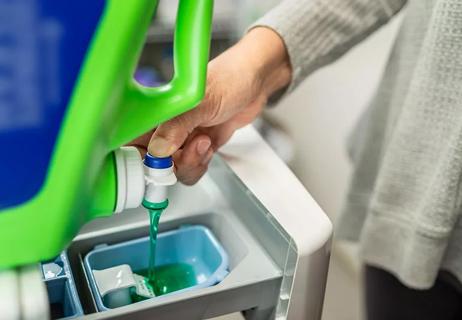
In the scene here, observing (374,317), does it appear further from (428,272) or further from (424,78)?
(424,78)

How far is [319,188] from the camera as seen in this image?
5.20 ft

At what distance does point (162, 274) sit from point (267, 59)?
0.23 metres

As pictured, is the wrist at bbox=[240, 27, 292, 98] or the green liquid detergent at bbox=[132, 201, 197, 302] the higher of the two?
the wrist at bbox=[240, 27, 292, 98]

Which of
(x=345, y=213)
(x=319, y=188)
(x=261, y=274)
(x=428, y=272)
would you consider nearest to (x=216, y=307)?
(x=261, y=274)

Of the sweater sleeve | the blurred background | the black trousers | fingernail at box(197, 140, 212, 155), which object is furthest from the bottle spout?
the blurred background

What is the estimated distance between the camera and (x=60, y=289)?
47 centimetres

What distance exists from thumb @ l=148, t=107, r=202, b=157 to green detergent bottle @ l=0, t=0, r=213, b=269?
0.21 feet

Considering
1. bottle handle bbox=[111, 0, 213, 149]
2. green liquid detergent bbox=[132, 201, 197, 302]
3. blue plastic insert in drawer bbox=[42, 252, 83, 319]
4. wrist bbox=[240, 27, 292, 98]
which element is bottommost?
green liquid detergent bbox=[132, 201, 197, 302]

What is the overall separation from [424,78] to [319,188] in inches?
39.0

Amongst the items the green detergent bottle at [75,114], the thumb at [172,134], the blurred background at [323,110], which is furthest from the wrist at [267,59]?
the blurred background at [323,110]

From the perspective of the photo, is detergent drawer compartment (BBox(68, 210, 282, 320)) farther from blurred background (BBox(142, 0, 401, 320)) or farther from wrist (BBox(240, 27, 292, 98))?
blurred background (BBox(142, 0, 401, 320))

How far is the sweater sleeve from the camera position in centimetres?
62

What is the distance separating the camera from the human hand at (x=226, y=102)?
50 centimetres

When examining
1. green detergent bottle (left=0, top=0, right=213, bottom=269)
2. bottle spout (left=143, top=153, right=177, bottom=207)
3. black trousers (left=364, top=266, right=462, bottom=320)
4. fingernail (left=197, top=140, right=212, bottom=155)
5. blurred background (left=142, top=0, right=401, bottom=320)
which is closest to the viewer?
green detergent bottle (left=0, top=0, right=213, bottom=269)
